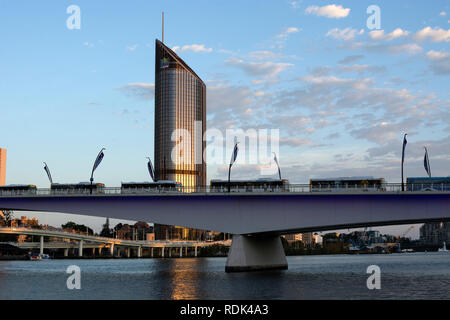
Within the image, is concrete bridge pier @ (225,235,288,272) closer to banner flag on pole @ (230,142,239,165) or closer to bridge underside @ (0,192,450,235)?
bridge underside @ (0,192,450,235)

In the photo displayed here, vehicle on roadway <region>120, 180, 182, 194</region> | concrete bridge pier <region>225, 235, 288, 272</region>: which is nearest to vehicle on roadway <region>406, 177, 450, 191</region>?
concrete bridge pier <region>225, 235, 288, 272</region>

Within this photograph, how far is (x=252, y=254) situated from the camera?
7050 cm

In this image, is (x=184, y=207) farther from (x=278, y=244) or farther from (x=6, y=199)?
(x=6, y=199)

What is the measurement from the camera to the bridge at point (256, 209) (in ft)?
203

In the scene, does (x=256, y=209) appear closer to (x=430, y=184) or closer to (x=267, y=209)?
(x=267, y=209)

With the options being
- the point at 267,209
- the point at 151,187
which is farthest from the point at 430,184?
the point at 151,187

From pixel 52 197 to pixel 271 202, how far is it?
97.1ft

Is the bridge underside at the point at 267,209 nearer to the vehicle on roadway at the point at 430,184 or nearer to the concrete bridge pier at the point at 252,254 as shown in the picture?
the vehicle on roadway at the point at 430,184

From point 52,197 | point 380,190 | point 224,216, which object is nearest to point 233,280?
point 224,216

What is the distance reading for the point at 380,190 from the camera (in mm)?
62875

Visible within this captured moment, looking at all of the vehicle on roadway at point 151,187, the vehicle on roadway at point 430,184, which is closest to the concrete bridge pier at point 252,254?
the vehicle on roadway at point 151,187

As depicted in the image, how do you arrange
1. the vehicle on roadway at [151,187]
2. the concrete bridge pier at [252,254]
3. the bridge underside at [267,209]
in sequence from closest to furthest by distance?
the bridge underside at [267,209] < the concrete bridge pier at [252,254] < the vehicle on roadway at [151,187]

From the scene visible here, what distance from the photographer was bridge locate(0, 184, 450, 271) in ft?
203

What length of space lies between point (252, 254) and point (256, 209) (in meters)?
7.23
